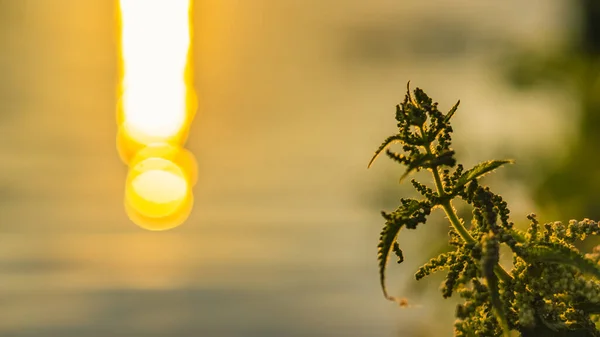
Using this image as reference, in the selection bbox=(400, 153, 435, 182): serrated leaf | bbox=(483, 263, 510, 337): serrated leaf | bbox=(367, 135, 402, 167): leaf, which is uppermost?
bbox=(367, 135, 402, 167): leaf

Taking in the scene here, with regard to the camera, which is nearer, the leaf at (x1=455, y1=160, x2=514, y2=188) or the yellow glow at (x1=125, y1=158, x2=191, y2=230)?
the leaf at (x1=455, y1=160, x2=514, y2=188)

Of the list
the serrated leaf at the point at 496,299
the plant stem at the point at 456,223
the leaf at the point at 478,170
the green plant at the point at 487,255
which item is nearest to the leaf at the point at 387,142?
the green plant at the point at 487,255

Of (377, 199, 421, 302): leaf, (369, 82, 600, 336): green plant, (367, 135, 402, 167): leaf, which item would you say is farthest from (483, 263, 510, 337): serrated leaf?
(367, 135, 402, 167): leaf

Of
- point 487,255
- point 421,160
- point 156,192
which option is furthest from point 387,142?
point 156,192

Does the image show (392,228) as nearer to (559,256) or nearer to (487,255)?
(487,255)

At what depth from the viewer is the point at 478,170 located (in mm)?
3301

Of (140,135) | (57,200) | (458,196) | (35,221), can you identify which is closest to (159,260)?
(35,221)

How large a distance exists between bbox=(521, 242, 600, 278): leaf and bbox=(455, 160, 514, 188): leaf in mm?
286

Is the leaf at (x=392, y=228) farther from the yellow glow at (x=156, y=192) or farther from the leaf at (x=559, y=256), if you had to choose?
the yellow glow at (x=156, y=192)

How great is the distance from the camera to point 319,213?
331 ft

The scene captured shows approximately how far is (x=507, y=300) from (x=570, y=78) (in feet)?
35.2

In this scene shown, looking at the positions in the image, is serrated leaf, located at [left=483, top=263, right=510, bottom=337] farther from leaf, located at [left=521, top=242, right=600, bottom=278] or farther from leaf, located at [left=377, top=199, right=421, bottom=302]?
leaf, located at [left=377, top=199, right=421, bottom=302]

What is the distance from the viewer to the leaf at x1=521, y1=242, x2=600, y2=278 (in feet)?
10.2

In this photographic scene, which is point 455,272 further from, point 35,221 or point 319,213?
point 319,213
